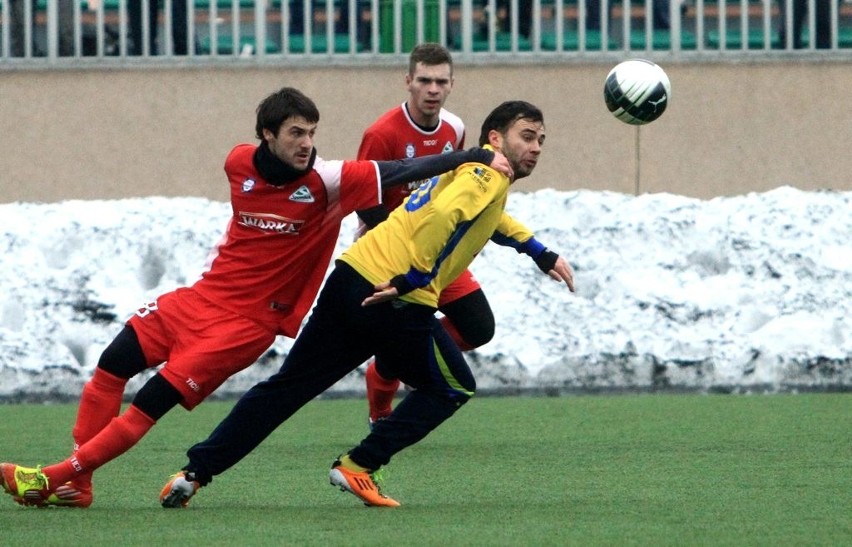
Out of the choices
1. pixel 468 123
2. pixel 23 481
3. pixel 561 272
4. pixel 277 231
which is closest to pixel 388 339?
pixel 277 231

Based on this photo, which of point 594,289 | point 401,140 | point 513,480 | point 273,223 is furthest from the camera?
point 594,289

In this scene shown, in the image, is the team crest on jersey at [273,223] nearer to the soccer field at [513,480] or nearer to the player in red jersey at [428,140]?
the soccer field at [513,480]

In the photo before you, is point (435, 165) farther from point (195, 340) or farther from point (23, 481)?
point (23, 481)

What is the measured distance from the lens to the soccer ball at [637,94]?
9.06 m

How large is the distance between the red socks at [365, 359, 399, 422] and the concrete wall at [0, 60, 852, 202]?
6.47 m

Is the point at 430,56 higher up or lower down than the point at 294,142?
higher up

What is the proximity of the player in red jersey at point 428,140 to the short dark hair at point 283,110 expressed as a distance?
6.73 ft

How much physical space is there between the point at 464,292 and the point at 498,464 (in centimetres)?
112

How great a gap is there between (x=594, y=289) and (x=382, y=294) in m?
7.31

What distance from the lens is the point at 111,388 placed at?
7.11 metres

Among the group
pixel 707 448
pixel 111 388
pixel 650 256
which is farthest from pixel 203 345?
pixel 650 256

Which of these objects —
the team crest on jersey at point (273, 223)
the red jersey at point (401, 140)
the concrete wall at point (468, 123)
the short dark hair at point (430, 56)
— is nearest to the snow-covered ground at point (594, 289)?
the concrete wall at point (468, 123)

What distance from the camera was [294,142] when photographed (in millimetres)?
6855

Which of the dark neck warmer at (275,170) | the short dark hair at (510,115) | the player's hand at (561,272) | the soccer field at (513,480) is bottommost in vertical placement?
the soccer field at (513,480)
